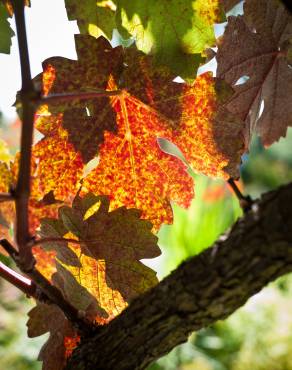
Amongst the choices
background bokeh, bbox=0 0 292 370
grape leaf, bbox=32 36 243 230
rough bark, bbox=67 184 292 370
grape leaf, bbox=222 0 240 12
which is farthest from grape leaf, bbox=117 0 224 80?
background bokeh, bbox=0 0 292 370

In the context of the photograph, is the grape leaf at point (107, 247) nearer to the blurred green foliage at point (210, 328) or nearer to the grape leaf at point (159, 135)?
the grape leaf at point (159, 135)

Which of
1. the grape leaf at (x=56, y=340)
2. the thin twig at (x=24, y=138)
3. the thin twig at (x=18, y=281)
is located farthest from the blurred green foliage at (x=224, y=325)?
the thin twig at (x=24, y=138)

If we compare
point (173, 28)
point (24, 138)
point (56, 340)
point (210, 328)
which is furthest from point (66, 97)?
point (210, 328)

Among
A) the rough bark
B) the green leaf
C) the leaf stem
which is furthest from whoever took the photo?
the green leaf

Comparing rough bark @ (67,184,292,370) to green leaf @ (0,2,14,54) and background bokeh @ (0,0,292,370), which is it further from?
background bokeh @ (0,0,292,370)

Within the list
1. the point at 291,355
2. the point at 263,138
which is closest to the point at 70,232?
the point at 263,138

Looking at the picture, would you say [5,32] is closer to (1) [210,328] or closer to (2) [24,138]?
(2) [24,138]
